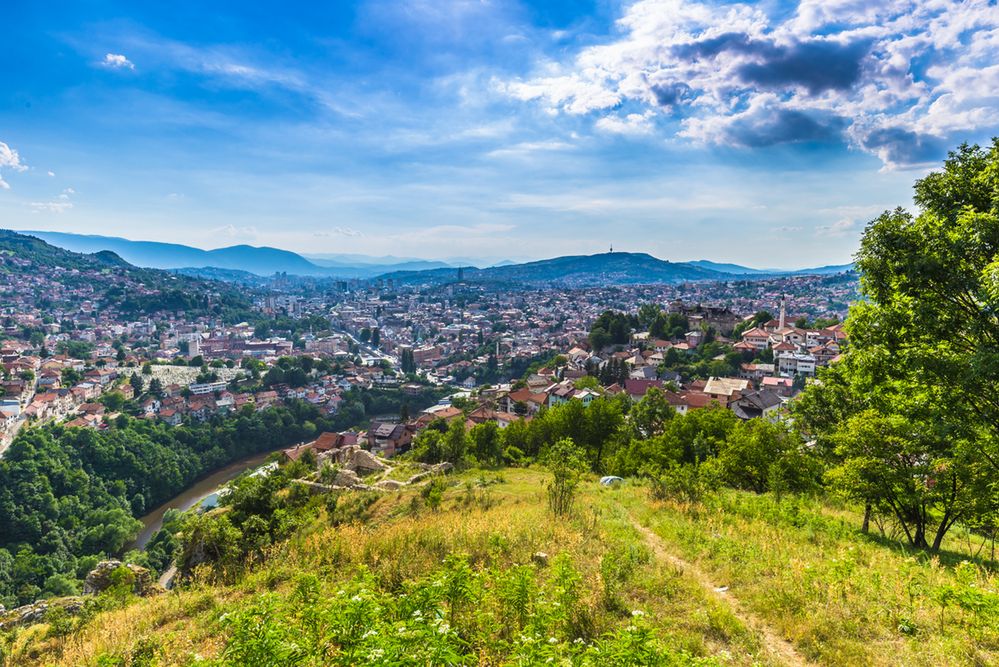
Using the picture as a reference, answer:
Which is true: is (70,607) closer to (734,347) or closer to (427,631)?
(427,631)

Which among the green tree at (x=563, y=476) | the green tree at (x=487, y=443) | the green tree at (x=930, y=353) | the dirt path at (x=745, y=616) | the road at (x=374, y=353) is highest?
the green tree at (x=930, y=353)

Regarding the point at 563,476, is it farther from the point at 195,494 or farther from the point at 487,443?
the point at 195,494

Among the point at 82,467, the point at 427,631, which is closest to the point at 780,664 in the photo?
the point at 427,631

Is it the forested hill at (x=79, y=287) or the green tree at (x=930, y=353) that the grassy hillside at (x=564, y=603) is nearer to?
the green tree at (x=930, y=353)

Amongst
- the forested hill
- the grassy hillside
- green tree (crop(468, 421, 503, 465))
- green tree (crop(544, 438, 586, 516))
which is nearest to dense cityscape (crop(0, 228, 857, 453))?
the forested hill

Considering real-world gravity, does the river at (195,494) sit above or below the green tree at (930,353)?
below

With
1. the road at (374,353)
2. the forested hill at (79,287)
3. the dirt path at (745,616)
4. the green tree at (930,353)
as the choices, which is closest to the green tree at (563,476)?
the dirt path at (745,616)
